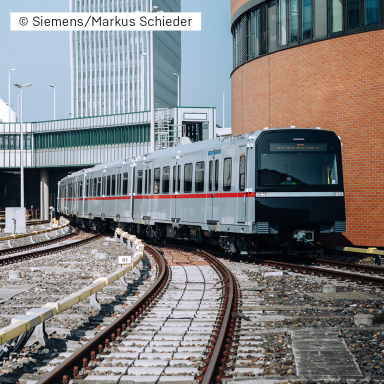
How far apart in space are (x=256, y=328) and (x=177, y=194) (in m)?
11.5

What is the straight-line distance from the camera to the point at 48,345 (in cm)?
664

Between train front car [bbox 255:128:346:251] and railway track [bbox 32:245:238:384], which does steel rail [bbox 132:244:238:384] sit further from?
train front car [bbox 255:128:346:251]

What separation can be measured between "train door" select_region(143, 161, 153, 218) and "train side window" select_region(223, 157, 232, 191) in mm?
6588

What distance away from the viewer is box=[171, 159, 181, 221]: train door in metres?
18.9

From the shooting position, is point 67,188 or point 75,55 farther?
point 75,55

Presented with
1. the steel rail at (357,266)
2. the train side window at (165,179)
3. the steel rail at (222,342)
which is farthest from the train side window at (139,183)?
the steel rail at (222,342)

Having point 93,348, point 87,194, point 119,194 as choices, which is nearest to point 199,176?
point 119,194

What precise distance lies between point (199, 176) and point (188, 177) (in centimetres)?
94

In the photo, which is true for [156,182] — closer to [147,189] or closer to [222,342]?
[147,189]

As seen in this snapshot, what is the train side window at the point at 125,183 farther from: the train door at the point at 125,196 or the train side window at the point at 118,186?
the train side window at the point at 118,186

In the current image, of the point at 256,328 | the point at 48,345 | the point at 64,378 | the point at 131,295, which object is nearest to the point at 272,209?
the point at 131,295

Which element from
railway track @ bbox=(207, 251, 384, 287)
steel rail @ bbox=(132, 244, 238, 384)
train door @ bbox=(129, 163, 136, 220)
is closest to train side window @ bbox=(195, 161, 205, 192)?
railway track @ bbox=(207, 251, 384, 287)

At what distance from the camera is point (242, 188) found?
14492mm

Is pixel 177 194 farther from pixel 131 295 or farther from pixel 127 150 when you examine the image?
pixel 127 150
